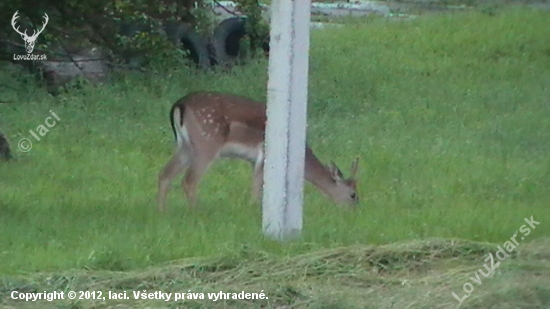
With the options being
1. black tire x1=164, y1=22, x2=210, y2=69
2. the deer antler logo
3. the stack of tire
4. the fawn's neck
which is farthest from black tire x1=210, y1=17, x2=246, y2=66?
the fawn's neck

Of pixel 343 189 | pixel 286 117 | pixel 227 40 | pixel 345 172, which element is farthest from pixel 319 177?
pixel 227 40

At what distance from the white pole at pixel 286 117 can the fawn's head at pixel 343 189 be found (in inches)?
92.2

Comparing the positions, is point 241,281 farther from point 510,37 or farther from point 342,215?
point 510,37

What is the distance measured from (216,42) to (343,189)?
29.3ft

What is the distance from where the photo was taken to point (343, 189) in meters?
12.1

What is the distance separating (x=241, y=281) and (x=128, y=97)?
34.7 ft

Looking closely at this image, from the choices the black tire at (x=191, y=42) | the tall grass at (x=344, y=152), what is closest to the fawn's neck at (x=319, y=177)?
the tall grass at (x=344, y=152)

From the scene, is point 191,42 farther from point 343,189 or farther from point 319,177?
point 343,189

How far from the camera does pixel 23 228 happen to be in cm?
970

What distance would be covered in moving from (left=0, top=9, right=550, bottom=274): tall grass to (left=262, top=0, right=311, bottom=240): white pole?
0.28 meters

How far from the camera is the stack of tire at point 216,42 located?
789 inches

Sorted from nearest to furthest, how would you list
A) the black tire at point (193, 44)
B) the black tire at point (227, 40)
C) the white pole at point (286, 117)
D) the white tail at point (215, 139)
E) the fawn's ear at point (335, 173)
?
the white pole at point (286, 117) → the white tail at point (215, 139) → the fawn's ear at point (335, 173) → the black tire at point (193, 44) → the black tire at point (227, 40)

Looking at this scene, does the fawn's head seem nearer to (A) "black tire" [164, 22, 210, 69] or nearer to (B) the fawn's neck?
(B) the fawn's neck

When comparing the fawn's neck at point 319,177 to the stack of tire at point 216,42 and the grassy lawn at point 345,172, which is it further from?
the stack of tire at point 216,42
